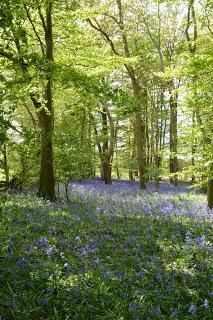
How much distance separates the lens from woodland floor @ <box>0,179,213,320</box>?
4.49 meters

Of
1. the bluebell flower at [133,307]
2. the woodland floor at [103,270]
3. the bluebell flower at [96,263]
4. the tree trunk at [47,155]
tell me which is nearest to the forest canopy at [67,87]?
the tree trunk at [47,155]

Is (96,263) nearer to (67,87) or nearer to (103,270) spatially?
(103,270)

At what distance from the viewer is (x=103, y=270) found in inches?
216

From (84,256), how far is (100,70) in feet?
26.6

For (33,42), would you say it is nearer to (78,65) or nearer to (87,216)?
(78,65)

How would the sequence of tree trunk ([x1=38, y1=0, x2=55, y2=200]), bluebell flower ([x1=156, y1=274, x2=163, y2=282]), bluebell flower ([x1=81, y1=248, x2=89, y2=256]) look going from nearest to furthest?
1. bluebell flower ([x1=156, y1=274, x2=163, y2=282])
2. bluebell flower ([x1=81, y1=248, x2=89, y2=256])
3. tree trunk ([x1=38, y1=0, x2=55, y2=200])

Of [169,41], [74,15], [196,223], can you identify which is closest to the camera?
[196,223]

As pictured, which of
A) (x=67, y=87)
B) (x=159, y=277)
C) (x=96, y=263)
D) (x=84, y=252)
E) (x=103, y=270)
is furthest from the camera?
(x=67, y=87)

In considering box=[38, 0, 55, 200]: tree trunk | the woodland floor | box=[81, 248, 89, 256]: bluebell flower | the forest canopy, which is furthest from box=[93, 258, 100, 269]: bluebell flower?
box=[38, 0, 55, 200]: tree trunk

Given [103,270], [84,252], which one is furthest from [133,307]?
Result: [84,252]

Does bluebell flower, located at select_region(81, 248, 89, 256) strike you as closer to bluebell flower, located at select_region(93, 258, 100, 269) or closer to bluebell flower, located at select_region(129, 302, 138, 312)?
bluebell flower, located at select_region(93, 258, 100, 269)

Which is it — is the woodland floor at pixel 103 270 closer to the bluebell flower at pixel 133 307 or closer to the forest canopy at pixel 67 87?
the bluebell flower at pixel 133 307

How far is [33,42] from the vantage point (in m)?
13.7

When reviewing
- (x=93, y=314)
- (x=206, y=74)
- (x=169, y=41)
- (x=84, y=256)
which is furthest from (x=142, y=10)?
(x=93, y=314)
